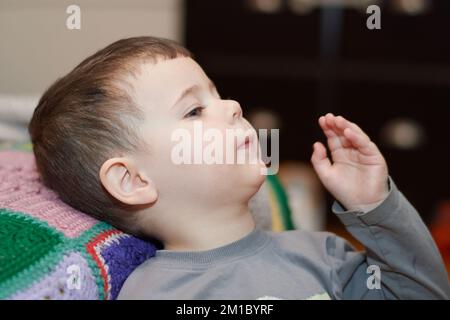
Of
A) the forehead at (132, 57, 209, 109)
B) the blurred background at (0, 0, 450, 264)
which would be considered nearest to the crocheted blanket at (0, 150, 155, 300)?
the forehead at (132, 57, 209, 109)

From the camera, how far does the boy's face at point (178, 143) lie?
814 mm

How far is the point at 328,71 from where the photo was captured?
2332 mm

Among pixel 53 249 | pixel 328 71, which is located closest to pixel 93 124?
pixel 53 249

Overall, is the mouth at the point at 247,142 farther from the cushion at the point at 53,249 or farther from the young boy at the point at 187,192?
the cushion at the point at 53,249

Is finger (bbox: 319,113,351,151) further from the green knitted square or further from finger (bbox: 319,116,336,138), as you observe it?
the green knitted square

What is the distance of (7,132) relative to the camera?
1.30 metres

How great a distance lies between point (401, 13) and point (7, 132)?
1.51 metres

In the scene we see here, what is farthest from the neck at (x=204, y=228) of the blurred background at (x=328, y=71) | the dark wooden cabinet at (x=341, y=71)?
the dark wooden cabinet at (x=341, y=71)

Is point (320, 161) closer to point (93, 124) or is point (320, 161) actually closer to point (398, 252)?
point (398, 252)

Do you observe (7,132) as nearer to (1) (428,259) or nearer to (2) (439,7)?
(1) (428,259)

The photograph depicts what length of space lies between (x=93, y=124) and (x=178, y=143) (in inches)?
4.6

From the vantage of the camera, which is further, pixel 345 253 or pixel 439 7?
pixel 439 7
